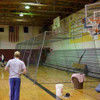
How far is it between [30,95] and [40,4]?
9.05 m

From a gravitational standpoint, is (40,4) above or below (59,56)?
above

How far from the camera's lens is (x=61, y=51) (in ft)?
53.6

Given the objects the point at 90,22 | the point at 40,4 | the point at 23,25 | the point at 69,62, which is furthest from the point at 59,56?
the point at 23,25

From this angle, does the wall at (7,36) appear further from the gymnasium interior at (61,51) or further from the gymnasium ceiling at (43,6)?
the gymnasium ceiling at (43,6)

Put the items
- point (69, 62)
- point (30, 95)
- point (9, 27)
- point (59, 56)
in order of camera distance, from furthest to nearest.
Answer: point (9, 27)
point (59, 56)
point (69, 62)
point (30, 95)

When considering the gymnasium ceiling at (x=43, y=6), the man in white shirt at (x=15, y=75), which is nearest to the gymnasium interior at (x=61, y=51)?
the gymnasium ceiling at (x=43, y=6)

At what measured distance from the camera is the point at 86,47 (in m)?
13.1

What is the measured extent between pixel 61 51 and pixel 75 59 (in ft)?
9.81

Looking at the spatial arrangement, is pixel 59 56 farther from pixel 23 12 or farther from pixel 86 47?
pixel 23 12

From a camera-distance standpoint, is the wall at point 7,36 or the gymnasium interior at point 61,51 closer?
the gymnasium interior at point 61,51

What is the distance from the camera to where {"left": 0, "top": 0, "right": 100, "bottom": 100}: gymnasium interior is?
22.6ft

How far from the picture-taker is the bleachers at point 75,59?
1109 centimetres

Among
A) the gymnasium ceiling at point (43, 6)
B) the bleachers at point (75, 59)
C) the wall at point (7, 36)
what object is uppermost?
the gymnasium ceiling at point (43, 6)

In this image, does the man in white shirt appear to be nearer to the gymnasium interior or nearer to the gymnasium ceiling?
the gymnasium interior
